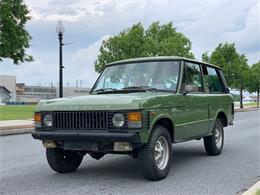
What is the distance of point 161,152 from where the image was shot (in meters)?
7.14

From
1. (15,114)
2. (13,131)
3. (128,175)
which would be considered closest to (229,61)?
(15,114)

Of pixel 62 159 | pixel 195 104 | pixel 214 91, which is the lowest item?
pixel 62 159

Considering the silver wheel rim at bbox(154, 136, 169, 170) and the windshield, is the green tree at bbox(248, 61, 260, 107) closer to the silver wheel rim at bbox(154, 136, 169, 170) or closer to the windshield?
the windshield

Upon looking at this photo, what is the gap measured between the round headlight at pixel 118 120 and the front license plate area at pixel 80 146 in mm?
441

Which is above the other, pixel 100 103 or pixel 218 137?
pixel 100 103

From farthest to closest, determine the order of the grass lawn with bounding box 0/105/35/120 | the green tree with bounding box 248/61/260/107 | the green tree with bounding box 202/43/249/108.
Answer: the green tree with bounding box 248/61/260/107, the green tree with bounding box 202/43/249/108, the grass lawn with bounding box 0/105/35/120

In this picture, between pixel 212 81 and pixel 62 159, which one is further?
pixel 212 81

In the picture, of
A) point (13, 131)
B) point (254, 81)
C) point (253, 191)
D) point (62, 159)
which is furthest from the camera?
point (254, 81)

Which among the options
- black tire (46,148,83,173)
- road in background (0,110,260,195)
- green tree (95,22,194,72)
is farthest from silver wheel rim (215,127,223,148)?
green tree (95,22,194,72)

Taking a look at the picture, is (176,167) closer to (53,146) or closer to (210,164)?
(210,164)

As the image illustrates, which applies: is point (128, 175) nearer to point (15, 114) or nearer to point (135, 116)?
point (135, 116)

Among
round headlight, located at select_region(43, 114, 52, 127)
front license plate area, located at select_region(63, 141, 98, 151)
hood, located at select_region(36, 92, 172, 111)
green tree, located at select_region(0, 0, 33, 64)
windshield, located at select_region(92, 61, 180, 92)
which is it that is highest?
green tree, located at select_region(0, 0, 33, 64)

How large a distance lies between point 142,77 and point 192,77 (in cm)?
112

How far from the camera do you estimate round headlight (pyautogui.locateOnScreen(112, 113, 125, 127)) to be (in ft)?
21.5
